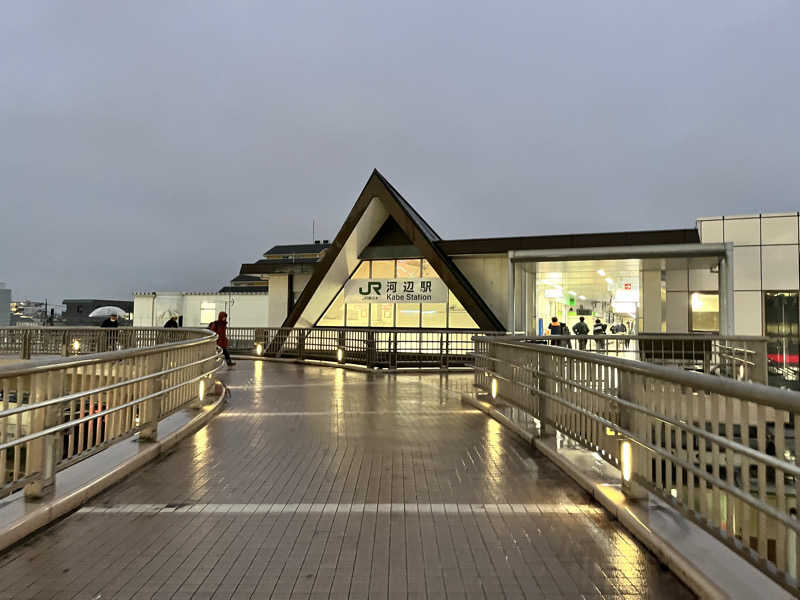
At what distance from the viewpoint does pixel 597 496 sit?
4582mm

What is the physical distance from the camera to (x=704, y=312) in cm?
2194

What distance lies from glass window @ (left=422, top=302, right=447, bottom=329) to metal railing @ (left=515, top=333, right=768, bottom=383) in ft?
31.6

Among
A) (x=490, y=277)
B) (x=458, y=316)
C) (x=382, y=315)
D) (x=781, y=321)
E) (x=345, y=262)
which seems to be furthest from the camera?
(x=382, y=315)

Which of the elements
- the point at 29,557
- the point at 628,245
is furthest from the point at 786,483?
the point at 628,245

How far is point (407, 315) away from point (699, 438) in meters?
20.9

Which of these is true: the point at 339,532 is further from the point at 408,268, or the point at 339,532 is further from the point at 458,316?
the point at 408,268

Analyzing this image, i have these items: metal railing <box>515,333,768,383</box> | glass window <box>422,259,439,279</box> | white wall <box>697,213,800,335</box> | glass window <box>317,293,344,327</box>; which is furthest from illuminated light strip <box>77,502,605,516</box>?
white wall <box>697,213,800,335</box>

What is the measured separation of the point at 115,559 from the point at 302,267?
23.6 m

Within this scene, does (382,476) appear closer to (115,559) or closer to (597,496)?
(597,496)

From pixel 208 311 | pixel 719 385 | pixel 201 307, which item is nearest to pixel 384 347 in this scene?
pixel 719 385

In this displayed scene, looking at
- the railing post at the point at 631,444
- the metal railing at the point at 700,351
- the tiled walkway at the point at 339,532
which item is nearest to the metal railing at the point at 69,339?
the tiled walkway at the point at 339,532

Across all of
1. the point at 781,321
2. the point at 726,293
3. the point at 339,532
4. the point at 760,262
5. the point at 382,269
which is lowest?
the point at 339,532

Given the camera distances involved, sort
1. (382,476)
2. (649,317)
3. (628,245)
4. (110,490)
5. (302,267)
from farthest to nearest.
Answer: (302,267)
(649,317)
(628,245)
(382,476)
(110,490)

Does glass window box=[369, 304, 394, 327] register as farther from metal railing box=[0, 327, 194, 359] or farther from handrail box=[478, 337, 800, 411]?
handrail box=[478, 337, 800, 411]
